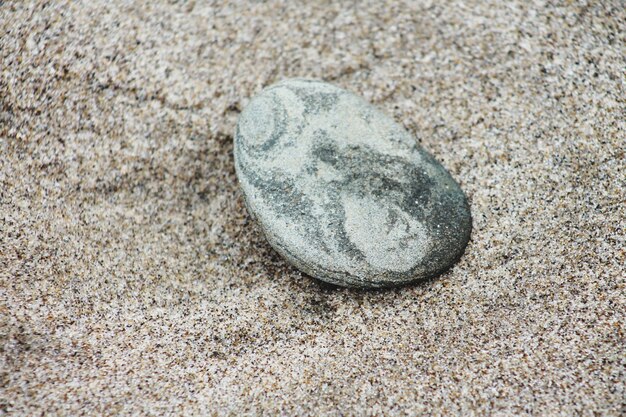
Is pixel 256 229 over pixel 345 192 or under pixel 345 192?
under

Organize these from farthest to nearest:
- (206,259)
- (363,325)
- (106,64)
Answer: (106,64), (206,259), (363,325)

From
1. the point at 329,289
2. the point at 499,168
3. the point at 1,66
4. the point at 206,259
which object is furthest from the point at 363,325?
the point at 1,66

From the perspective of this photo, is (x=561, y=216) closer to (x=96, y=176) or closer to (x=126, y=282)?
(x=126, y=282)

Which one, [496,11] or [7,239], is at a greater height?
[496,11]

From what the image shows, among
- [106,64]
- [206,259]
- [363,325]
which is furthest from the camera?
[106,64]
